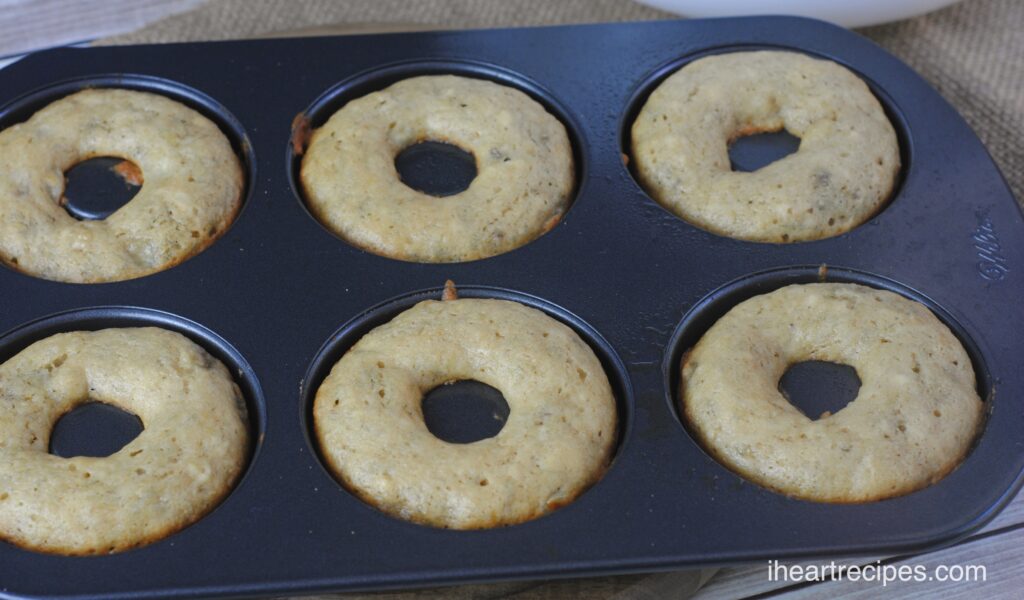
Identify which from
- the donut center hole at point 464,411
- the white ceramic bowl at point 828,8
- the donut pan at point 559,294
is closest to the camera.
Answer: the donut pan at point 559,294

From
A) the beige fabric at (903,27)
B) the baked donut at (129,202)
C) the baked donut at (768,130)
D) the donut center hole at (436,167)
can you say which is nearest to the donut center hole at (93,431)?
the baked donut at (129,202)

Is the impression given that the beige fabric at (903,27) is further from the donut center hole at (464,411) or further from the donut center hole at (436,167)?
the donut center hole at (464,411)

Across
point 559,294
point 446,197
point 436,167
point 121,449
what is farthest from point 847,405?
Answer: point 121,449

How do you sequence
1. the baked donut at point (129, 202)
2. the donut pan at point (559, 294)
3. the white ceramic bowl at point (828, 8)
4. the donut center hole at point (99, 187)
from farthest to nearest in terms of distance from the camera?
the white ceramic bowl at point (828, 8) < the donut center hole at point (99, 187) < the baked donut at point (129, 202) < the donut pan at point (559, 294)

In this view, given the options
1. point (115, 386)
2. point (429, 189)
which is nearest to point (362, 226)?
point (429, 189)

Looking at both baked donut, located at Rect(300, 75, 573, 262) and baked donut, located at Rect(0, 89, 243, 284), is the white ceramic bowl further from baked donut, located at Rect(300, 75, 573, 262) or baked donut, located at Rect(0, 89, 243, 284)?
baked donut, located at Rect(0, 89, 243, 284)

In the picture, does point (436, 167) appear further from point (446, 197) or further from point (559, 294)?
point (559, 294)
